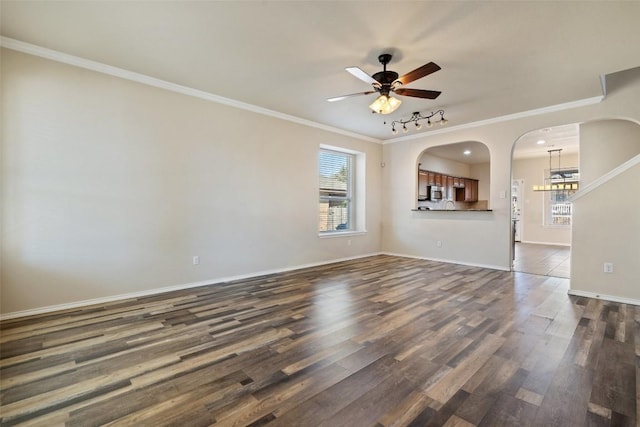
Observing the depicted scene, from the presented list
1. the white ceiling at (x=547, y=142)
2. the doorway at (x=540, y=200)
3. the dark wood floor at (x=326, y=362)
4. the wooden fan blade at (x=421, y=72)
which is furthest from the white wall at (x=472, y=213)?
the wooden fan blade at (x=421, y=72)

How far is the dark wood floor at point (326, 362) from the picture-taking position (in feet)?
5.41

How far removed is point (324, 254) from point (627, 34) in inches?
193

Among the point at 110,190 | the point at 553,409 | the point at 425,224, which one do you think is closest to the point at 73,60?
the point at 110,190

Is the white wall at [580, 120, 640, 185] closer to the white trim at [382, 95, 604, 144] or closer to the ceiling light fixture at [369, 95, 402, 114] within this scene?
the white trim at [382, 95, 604, 144]

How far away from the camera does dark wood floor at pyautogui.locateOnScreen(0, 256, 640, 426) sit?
5.41ft

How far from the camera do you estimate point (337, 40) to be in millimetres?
2857

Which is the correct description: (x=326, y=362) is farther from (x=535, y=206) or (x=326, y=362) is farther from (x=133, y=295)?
(x=535, y=206)

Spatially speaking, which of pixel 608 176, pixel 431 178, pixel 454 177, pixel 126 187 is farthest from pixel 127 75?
pixel 454 177

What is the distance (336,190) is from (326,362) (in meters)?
4.67

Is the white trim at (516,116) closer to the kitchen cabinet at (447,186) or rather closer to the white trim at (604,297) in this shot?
the kitchen cabinet at (447,186)

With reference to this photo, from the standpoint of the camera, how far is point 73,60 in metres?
3.26

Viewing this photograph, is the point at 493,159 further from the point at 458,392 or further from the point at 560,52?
the point at 458,392

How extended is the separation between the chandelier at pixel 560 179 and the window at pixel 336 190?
18.3 ft

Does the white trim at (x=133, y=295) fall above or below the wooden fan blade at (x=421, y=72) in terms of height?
below
